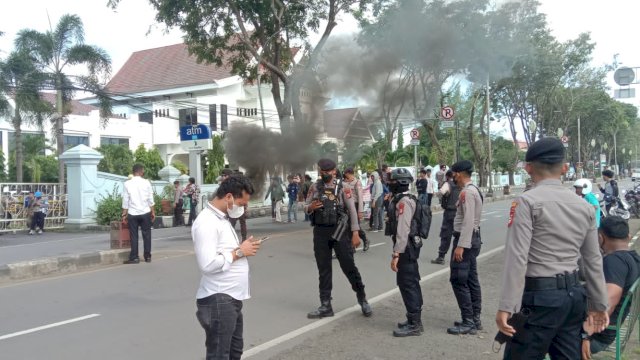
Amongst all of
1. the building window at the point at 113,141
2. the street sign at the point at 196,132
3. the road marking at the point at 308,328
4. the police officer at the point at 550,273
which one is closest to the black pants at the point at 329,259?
the road marking at the point at 308,328

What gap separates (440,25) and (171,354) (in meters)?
10.7

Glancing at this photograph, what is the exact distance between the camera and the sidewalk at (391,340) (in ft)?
16.1

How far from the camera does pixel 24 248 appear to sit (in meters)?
13.3

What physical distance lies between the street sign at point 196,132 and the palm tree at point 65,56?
33.5 ft

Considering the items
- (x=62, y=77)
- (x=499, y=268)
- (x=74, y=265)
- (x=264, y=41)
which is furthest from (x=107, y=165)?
(x=499, y=268)

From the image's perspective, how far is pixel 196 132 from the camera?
17.0 meters

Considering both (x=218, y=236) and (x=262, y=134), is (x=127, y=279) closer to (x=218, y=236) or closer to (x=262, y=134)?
(x=218, y=236)

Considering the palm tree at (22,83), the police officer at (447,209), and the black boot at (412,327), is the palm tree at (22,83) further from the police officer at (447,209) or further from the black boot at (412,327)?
the black boot at (412,327)

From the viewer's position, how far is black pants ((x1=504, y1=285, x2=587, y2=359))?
289cm

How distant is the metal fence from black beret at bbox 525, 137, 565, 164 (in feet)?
57.2

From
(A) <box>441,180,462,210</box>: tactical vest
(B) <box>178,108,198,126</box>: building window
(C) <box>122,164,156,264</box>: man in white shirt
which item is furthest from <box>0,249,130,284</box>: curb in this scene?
(B) <box>178,108,198,126</box>: building window

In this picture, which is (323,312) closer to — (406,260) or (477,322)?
(406,260)

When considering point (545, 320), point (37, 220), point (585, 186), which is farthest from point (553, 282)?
point (37, 220)

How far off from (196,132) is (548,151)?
15.0 m
